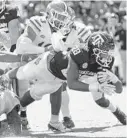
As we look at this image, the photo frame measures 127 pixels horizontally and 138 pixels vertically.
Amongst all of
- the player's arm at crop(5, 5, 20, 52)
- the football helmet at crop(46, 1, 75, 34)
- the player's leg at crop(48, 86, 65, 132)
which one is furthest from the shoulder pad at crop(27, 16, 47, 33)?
the player's leg at crop(48, 86, 65, 132)

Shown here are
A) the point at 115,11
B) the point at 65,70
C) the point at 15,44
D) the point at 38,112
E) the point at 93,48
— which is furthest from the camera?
the point at 115,11

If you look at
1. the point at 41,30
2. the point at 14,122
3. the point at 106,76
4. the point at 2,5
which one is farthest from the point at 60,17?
the point at 14,122

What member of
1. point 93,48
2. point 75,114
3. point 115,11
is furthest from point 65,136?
point 115,11

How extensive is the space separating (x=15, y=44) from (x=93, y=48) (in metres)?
1.96

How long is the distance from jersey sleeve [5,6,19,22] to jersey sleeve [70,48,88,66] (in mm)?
1893

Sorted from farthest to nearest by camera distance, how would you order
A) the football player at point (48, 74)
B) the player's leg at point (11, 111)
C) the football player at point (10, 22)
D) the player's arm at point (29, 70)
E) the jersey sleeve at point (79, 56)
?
the football player at point (10, 22) < the player's arm at point (29, 70) < the football player at point (48, 74) < the player's leg at point (11, 111) < the jersey sleeve at point (79, 56)

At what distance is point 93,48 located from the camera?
5.47 meters

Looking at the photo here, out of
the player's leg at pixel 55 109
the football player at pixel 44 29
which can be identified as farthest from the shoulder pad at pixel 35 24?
the player's leg at pixel 55 109

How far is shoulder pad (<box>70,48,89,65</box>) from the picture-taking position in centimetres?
545

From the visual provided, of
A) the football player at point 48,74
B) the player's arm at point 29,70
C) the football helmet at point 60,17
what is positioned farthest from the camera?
the football helmet at point 60,17

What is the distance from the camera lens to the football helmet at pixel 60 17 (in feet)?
20.4

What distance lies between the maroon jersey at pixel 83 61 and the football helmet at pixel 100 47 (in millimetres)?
62

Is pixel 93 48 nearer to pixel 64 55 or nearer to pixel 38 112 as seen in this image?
pixel 64 55

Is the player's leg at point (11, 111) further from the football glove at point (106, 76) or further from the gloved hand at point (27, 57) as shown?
the football glove at point (106, 76)
